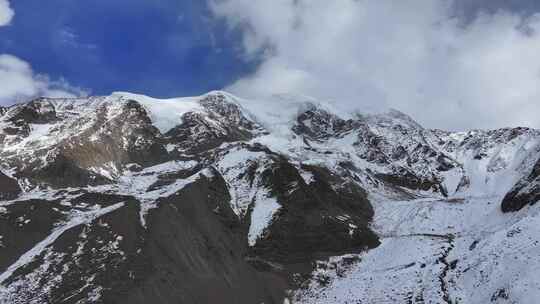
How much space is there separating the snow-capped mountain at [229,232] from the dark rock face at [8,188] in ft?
1.02

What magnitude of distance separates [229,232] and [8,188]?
3709cm

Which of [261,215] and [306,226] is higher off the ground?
[261,215]

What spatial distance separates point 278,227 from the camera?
2953 inches

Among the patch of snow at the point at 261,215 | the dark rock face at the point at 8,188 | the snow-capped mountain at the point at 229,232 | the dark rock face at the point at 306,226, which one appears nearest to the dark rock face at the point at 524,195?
the snow-capped mountain at the point at 229,232

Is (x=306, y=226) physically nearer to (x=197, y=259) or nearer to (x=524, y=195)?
(x=197, y=259)

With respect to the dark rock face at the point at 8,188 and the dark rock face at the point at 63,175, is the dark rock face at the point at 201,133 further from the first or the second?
the dark rock face at the point at 8,188

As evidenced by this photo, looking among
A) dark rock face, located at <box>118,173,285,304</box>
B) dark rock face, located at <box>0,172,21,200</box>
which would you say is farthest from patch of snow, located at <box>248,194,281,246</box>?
dark rock face, located at <box>0,172,21,200</box>

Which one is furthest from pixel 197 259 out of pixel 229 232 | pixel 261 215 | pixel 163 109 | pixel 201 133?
pixel 163 109

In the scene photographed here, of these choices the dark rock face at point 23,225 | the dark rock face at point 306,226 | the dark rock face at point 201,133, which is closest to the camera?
the dark rock face at point 23,225

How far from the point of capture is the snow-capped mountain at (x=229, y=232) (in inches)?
1970

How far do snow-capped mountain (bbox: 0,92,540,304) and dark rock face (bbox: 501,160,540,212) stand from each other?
0.68ft

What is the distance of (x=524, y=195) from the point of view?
2677 inches

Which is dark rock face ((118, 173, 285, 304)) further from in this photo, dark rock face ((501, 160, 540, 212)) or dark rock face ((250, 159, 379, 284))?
dark rock face ((501, 160, 540, 212))

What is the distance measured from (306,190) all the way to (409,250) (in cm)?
2388
